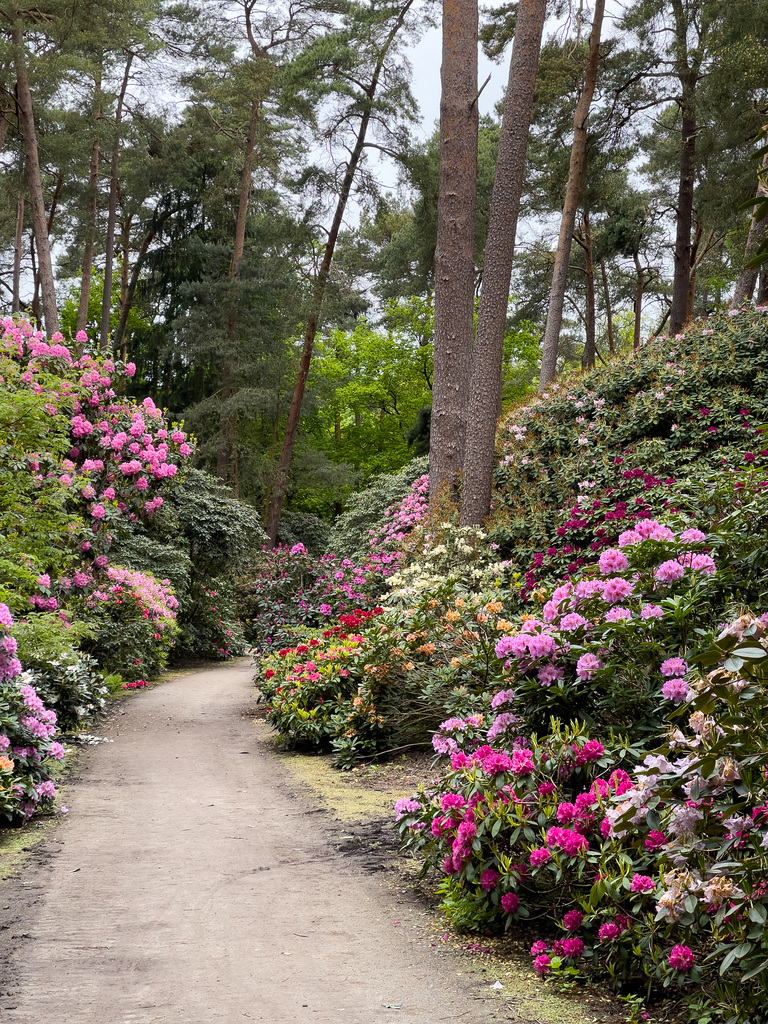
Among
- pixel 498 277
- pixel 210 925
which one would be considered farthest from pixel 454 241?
pixel 210 925

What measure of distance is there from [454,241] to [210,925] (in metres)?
7.47

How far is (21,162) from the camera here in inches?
659

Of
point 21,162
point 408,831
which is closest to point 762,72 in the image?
point 408,831

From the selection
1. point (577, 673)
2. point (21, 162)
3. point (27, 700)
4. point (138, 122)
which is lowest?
point (27, 700)

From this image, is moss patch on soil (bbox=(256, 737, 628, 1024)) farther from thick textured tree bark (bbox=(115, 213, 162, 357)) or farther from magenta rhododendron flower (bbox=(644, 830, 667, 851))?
thick textured tree bark (bbox=(115, 213, 162, 357))

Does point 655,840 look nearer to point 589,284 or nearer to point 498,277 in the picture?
point 498,277

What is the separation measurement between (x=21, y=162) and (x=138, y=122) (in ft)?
18.3

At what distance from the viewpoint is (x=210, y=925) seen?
3.09 metres

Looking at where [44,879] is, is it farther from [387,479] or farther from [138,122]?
[138,122]

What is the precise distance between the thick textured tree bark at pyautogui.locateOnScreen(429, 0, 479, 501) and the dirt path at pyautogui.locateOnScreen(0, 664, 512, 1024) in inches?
188

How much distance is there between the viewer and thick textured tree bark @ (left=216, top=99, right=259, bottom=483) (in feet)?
68.6

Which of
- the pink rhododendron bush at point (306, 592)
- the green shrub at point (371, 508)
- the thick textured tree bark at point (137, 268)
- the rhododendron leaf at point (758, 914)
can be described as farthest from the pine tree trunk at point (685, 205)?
the thick textured tree bark at point (137, 268)

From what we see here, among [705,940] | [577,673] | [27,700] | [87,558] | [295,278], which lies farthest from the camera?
[295,278]

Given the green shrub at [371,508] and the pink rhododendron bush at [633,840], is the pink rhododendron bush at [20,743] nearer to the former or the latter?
the pink rhododendron bush at [633,840]
